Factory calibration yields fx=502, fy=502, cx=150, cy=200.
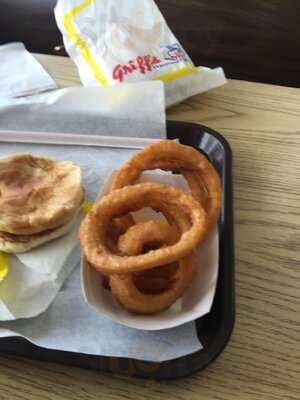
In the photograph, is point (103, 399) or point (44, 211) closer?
point (103, 399)

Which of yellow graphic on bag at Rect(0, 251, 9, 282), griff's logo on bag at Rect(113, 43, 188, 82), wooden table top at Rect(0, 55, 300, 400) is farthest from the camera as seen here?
griff's logo on bag at Rect(113, 43, 188, 82)

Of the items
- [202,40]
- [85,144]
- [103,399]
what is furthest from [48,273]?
[202,40]

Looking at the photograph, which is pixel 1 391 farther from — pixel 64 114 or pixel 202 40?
pixel 202 40

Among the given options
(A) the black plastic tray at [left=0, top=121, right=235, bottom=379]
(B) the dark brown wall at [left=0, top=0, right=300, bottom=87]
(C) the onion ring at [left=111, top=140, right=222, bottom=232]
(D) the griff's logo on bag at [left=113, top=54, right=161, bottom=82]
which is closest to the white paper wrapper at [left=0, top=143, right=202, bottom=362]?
(A) the black plastic tray at [left=0, top=121, right=235, bottom=379]

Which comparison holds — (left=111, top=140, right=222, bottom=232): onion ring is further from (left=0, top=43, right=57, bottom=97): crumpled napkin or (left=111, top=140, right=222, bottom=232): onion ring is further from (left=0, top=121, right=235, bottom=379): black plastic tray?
(left=0, top=43, right=57, bottom=97): crumpled napkin

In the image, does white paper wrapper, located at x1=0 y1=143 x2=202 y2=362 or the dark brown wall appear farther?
the dark brown wall

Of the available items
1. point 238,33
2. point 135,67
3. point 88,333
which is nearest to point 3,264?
point 88,333

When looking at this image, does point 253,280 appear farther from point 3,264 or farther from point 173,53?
point 173,53
